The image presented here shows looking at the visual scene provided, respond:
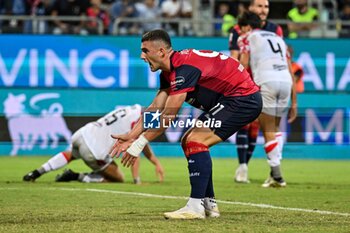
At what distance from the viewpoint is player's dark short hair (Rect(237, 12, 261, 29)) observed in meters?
14.3

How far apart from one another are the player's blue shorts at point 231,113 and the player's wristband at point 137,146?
73 centimetres

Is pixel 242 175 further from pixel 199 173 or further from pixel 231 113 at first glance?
pixel 199 173

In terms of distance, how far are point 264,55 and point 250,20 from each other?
0.57m

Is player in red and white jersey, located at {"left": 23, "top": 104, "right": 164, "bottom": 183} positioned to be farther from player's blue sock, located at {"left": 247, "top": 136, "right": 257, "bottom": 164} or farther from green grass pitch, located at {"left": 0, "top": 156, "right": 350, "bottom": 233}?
player's blue sock, located at {"left": 247, "top": 136, "right": 257, "bottom": 164}

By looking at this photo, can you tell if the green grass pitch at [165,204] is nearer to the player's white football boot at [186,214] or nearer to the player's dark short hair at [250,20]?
the player's white football boot at [186,214]

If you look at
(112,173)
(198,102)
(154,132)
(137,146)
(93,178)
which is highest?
(198,102)

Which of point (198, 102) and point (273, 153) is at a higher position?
point (198, 102)

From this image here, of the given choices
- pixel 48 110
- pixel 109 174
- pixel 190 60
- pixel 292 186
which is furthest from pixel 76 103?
pixel 190 60

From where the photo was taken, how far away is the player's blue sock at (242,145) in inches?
587

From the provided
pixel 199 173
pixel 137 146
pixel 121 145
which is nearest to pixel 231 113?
pixel 199 173

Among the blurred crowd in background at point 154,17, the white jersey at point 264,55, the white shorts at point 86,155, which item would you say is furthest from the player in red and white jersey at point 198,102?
→ the blurred crowd in background at point 154,17

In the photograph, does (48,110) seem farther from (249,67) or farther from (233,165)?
(249,67)

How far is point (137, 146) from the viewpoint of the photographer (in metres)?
9.09

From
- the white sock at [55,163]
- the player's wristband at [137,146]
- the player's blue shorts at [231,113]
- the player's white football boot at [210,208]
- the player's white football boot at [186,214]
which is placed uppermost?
the player's blue shorts at [231,113]
